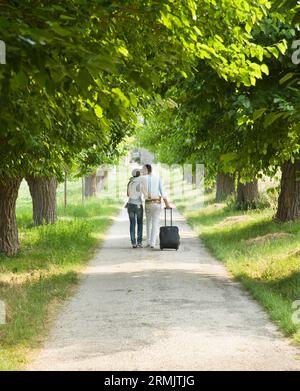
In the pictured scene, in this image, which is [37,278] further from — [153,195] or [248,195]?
[248,195]

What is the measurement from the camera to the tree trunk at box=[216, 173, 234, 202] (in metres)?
37.0

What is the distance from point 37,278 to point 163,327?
4546mm

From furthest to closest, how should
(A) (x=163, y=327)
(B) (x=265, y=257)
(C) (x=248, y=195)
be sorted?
1. (C) (x=248, y=195)
2. (B) (x=265, y=257)
3. (A) (x=163, y=327)

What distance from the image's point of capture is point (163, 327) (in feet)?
28.2

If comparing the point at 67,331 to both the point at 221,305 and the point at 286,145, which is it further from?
the point at 286,145

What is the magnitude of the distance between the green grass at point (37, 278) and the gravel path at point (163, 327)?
222 millimetres

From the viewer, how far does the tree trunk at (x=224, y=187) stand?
3697 centimetres

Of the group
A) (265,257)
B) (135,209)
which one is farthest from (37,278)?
(135,209)

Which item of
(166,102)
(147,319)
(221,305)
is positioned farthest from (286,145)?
(147,319)

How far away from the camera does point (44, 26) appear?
5.83 metres

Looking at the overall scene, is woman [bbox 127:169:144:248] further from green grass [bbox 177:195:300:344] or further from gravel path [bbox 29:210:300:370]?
gravel path [bbox 29:210:300:370]

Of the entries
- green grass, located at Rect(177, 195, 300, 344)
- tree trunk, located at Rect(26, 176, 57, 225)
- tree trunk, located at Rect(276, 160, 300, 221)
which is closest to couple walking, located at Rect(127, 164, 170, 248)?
green grass, located at Rect(177, 195, 300, 344)

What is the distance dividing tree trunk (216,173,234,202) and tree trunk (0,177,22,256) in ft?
69.4

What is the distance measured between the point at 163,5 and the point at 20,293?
199 inches
